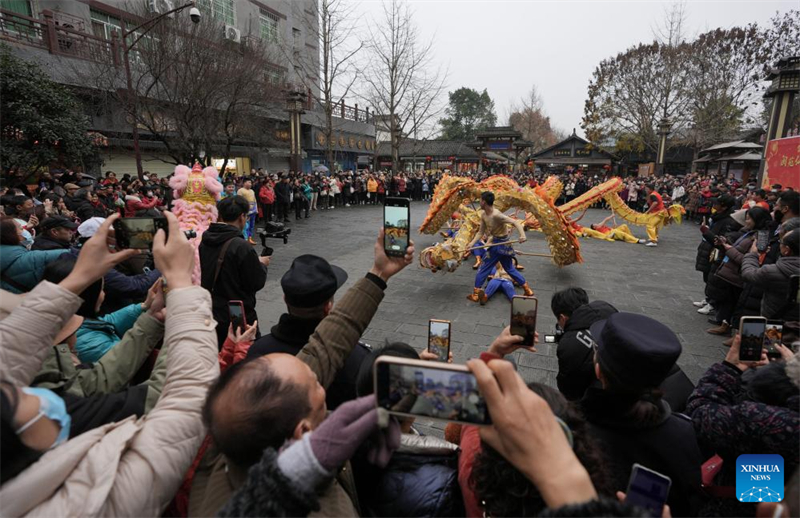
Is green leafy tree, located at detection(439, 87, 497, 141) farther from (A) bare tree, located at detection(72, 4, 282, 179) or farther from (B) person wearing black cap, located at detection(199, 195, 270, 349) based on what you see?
(B) person wearing black cap, located at detection(199, 195, 270, 349)

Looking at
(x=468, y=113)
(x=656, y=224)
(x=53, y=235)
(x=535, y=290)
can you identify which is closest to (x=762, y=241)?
(x=535, y=290)

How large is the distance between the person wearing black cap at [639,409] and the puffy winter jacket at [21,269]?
3424mm

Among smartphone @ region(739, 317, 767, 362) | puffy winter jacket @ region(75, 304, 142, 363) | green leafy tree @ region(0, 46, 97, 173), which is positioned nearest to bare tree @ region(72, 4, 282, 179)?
green leafy tree @ region(0, 46, 97, 173)

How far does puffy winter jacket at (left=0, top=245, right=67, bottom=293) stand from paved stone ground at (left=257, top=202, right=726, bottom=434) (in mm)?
2453

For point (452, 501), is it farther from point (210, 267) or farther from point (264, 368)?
point (210, 267)

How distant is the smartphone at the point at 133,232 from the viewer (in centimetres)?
149

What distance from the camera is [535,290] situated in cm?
666

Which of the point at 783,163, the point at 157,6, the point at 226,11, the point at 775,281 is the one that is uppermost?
the point at 226,11

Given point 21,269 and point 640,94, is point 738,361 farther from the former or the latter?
point 640,94

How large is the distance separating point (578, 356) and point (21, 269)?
11.9ft

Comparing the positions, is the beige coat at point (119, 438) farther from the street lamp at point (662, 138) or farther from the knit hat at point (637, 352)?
the street lamp at point (662, 138)

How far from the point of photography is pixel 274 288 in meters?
6.49

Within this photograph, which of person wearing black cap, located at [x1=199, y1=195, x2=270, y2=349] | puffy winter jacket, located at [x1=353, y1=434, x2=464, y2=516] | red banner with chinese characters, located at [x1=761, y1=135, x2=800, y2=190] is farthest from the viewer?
red banner with chinese characters, located at [x1=761, y1=135, x2=800, y2=190]

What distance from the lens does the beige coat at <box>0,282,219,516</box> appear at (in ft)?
2.81
